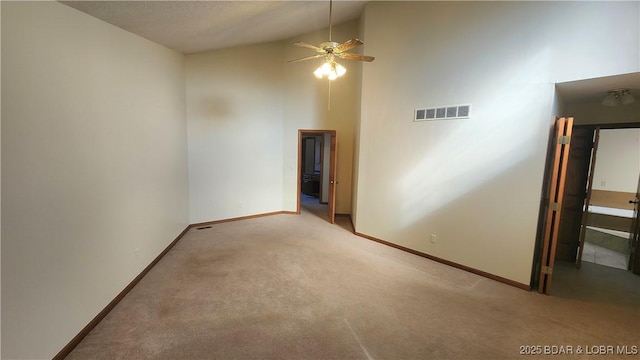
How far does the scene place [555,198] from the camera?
9.79 ft

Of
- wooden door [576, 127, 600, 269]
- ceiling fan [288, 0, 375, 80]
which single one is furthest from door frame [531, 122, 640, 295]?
ceiling fan [288, 0, 375, 80]

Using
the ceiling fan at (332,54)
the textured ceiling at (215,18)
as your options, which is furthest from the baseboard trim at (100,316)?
the ceiling fan at (332,54)

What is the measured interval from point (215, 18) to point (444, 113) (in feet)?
10.6

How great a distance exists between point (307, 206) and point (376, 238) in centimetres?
306

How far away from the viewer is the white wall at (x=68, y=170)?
166 centimetres

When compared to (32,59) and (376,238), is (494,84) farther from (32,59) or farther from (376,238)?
(32,59)

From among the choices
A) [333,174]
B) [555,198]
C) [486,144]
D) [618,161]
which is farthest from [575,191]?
[333,174]

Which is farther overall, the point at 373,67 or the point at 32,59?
the point at 373,67

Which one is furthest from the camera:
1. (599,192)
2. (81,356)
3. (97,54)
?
(599,192)

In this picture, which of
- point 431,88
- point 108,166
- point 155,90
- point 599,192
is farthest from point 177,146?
point 599,192

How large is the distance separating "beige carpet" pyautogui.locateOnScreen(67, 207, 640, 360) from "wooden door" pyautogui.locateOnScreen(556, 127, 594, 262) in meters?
0.36

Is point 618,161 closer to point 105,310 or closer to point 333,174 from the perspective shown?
point 333,174

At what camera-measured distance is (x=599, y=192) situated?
Answer: 583 cm

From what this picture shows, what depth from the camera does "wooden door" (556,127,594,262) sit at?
388 centimetres
